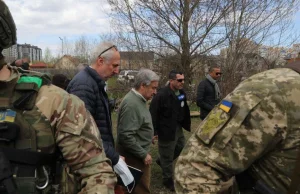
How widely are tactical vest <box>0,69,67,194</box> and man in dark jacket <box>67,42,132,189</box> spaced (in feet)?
3.93

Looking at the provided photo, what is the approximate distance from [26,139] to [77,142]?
0.22 m

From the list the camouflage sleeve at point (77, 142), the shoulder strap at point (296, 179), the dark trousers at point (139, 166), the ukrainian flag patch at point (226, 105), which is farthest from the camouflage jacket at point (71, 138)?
the dark trousers at point (139, 166)

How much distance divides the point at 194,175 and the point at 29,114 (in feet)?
2.54

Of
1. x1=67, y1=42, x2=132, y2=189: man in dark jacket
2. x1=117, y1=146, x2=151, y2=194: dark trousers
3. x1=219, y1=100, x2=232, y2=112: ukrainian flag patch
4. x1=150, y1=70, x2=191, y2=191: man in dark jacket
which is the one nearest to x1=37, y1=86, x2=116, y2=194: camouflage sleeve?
x1=219, y1=100, x2=232, y2=112: ukrainian flag patch

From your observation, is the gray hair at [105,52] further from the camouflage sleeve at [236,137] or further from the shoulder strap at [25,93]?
the camouflage sleeve at [236,137]

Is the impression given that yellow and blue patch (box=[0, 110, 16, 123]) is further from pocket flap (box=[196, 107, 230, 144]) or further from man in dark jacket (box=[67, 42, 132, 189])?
man in dark jacket (box=[67, 42, 132, 189])

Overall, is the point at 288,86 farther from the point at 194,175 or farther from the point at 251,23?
the point at 251,23

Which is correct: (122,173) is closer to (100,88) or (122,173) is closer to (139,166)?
(100,88)

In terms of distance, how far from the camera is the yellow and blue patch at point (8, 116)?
1458 mm

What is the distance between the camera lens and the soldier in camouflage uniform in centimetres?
145

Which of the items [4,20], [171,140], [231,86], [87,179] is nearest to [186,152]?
[87,179]

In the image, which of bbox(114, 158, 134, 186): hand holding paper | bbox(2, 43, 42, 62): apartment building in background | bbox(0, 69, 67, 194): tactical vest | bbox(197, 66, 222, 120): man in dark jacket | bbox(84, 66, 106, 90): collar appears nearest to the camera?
bbox(0, 69, 67, 194): tactical vest

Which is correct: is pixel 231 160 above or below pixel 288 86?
below

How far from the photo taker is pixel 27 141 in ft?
4.84
